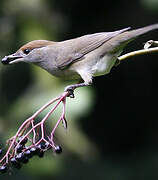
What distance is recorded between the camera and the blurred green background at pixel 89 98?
20.4 feet

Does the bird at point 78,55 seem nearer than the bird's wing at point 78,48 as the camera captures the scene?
Yes

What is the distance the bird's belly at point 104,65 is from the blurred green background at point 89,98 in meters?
1.30

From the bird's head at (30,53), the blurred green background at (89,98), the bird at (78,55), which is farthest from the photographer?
the blurred green background at (89,98)

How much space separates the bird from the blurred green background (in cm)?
108

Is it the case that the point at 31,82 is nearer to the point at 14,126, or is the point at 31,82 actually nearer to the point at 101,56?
the point at 14,126

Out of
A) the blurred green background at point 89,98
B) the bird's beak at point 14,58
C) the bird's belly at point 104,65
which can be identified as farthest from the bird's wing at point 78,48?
the blurred green background at point 89,98

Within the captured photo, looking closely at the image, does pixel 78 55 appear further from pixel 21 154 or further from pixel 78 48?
pixel 21 154

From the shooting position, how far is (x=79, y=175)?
7199 mm

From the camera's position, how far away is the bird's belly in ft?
14.6

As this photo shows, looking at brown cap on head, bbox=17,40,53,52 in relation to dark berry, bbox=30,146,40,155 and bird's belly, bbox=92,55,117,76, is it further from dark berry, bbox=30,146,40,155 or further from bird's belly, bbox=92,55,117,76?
dark berry, bbox=30,146,40,155

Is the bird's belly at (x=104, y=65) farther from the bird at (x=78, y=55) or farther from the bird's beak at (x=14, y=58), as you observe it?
the bird's beak at (x=14, y=58)

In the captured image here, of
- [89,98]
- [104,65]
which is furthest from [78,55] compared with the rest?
[89,98]

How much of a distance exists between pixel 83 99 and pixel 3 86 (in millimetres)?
1494

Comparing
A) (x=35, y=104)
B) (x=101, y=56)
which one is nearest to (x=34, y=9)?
(x=35, y=104)
